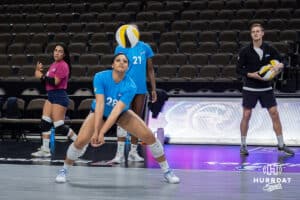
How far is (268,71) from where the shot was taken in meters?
6.83

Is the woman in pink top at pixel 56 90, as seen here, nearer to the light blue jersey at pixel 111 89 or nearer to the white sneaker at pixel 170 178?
the light blue jersey at pixel 111 89

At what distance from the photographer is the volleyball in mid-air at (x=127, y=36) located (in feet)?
20.3

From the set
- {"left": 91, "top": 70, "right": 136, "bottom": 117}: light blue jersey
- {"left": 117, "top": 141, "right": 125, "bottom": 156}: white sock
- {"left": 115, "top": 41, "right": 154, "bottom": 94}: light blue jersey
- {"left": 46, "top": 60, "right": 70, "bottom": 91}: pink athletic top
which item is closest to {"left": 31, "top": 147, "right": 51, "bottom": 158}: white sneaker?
{"left": 46, "top": 60, "right": 70, "bottom": 91}: pink athletic top

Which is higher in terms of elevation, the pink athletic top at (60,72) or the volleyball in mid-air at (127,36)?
the volleyball in mid-air at (127,36)

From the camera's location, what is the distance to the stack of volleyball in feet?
22.3

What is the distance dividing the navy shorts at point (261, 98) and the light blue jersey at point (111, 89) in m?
2.65

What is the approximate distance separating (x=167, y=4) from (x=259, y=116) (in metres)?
6.75

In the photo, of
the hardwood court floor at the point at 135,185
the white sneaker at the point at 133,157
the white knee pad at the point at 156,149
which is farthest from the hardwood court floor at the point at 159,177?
the white knee pad at the point at 156,149

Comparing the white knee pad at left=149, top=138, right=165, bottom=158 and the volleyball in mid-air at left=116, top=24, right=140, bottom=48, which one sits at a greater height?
the volleyball in mid-air at left=116, top=24, right=140, bottom=48

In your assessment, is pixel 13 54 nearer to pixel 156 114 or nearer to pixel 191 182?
pixel 156 114

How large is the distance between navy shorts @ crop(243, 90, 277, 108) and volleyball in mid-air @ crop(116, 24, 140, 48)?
173 centimetres

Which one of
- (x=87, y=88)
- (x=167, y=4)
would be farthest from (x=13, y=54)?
(x=167, y=4)

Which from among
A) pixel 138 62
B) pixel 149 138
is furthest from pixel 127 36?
pixel 149 138

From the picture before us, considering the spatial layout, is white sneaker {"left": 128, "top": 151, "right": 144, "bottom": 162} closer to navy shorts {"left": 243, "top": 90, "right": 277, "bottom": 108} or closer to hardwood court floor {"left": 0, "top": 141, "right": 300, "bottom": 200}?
hardwood court floor {"left": 0, "top": 141, "right": 300, "bottom": 200}
